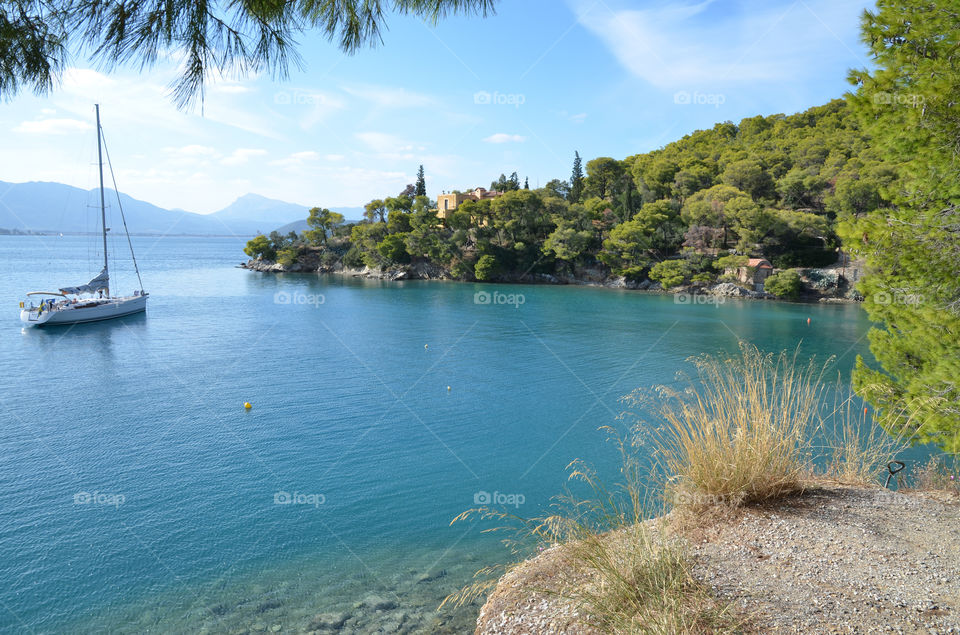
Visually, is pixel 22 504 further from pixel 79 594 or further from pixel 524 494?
pixel 524 494

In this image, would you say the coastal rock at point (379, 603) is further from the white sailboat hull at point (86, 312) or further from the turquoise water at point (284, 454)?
the white sailboat hull at point (86, 312)

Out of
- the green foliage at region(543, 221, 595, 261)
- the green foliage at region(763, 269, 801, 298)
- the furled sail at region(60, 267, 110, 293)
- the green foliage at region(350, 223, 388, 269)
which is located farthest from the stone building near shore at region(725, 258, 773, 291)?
the furled sail at region(60, 267, 110, 293)

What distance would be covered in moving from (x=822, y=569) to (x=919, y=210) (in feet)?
15.6

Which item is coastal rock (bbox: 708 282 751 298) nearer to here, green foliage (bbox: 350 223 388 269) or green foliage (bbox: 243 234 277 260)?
green foliage (bbox: 350 223 388 269)

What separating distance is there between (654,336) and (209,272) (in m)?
52.4

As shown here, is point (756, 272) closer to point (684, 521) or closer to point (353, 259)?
point (353, 259)

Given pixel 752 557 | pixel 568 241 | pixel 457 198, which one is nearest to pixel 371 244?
pixel 457 198

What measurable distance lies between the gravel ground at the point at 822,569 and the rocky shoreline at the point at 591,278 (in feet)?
127

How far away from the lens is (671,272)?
42125 mm

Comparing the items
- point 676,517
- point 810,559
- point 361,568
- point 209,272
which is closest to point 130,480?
point 361,568

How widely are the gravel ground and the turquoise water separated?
7.14 ft

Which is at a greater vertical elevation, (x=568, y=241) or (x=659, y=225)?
(x=659, y=225)

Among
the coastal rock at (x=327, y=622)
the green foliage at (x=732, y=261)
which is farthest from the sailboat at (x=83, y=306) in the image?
the green foliage at (x=732, y=261)

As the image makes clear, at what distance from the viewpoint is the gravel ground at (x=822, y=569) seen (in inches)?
118
